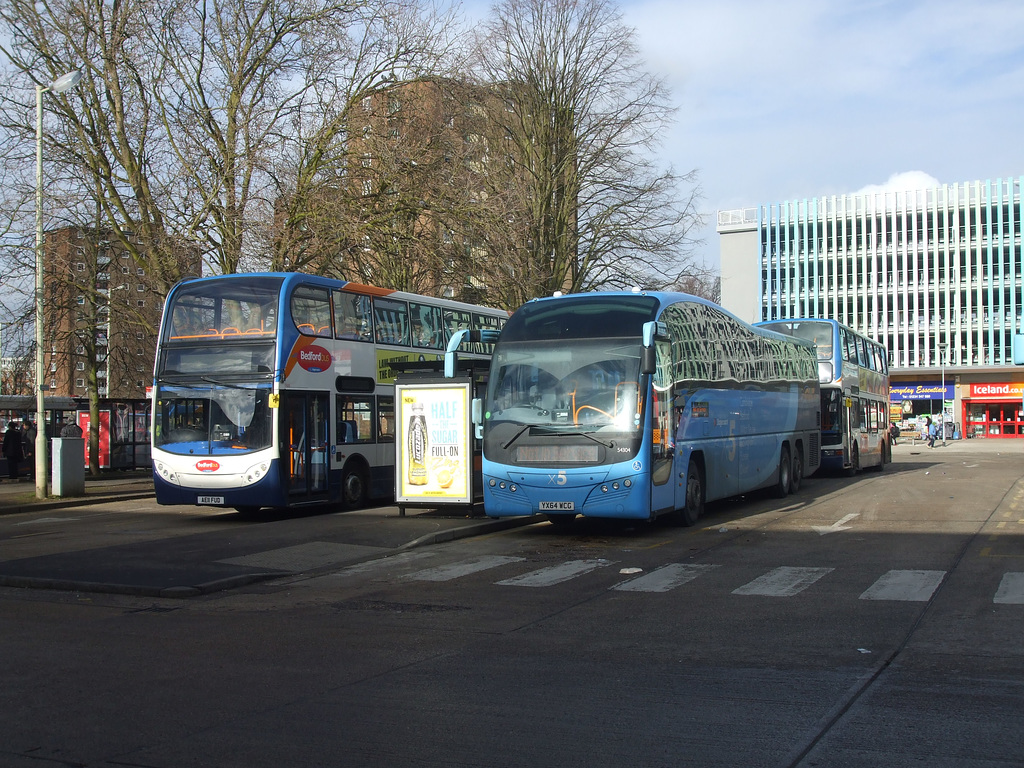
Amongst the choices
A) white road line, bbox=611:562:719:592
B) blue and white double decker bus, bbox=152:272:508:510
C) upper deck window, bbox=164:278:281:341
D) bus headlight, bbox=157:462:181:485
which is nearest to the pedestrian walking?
blue and white double decker bus, bbox=152:272:508:510

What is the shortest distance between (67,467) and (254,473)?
7567 millimetres

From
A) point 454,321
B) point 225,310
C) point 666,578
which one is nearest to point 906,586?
point 666,578

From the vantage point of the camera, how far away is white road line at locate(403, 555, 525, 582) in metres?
11.3

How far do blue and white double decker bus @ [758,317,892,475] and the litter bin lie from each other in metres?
17.9

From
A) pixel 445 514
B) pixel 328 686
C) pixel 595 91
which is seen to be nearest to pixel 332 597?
pixel 328 686

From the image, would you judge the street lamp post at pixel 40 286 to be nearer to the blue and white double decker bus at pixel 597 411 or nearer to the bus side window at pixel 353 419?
the bus side window at pixel 353 419

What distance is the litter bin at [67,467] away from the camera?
22469 millimetres

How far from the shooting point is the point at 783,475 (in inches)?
877

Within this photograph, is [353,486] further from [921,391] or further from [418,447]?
[921,391]

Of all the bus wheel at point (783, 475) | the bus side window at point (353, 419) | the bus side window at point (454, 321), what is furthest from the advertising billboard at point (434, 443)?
the bus wheel at point (783, 475)

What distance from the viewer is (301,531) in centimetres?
1556

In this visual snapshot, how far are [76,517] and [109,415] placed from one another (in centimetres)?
1426

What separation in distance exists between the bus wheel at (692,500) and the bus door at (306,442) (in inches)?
257

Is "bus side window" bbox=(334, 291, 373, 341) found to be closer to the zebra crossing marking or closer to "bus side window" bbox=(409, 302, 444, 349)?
"bus side window" bbox=(409, 302, 444, 349)
